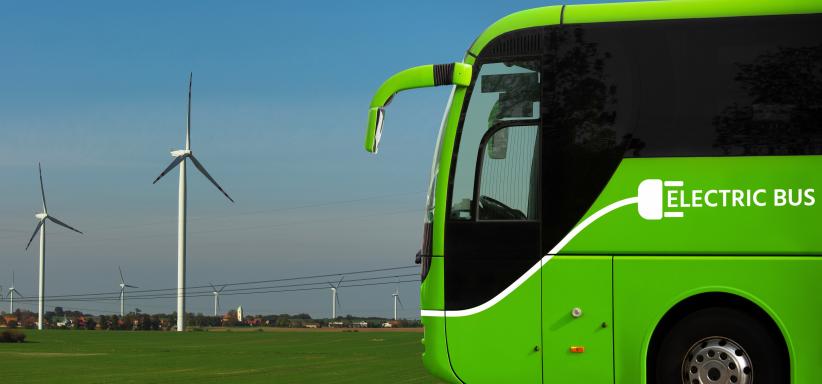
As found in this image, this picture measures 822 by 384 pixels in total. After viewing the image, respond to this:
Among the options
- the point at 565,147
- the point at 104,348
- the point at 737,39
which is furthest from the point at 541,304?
the point at 104,348

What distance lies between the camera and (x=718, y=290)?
41.8 ft

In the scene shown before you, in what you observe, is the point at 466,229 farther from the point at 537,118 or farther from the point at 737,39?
the point at 737,39

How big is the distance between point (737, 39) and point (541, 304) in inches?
155

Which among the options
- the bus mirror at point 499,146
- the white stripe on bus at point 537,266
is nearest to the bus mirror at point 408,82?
the bus mirror at point 499,146

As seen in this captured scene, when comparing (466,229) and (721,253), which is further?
(466,229)

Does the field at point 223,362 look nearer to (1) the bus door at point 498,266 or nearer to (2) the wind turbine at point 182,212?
(1) the bus door at point 498,266

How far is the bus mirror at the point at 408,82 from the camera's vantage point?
45.3 ft

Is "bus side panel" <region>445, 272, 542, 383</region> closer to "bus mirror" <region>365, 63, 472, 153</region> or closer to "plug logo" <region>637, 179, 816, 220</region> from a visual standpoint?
"plug logo" <region>637, 179, 816, 220</region>

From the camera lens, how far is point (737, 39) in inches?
530

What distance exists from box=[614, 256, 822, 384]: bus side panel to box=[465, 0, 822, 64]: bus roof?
298 cm

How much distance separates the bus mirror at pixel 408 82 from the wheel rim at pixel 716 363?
4.24 m

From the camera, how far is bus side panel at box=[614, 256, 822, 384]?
41.3 ft

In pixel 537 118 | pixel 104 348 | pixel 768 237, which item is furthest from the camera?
pixel 104 348

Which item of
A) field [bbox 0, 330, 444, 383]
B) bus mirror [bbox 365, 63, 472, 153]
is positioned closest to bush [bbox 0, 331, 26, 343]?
field [bbox 0, 330, 444, 383]
